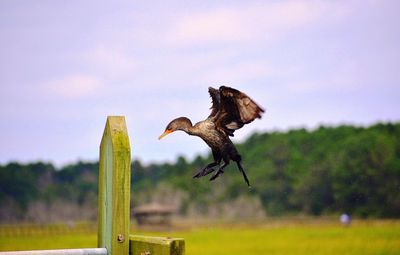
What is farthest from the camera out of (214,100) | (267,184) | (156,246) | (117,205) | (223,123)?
(267,184)

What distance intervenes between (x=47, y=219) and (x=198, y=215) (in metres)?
16.5

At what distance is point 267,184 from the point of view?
269ft

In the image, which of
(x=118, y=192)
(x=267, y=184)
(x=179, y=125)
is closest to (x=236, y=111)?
(x=179, y=125)

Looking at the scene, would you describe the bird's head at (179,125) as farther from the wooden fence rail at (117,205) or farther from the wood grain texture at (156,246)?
the wood grain texture at (156,246)

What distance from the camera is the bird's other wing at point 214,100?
3.12 meters

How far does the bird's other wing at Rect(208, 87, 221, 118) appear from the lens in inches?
123

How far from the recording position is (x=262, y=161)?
90.2 m

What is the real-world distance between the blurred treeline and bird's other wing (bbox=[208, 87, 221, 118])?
209 feet

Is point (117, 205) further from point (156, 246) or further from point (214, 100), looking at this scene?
point (214, 100)

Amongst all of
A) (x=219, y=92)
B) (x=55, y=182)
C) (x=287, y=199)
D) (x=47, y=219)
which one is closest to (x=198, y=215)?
(x=287, y=199)

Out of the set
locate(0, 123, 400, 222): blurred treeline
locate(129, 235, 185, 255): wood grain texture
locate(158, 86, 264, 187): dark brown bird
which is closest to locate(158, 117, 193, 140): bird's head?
locate(158, 86, 264, 187): dark brown bird

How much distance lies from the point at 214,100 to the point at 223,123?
0.52 feet

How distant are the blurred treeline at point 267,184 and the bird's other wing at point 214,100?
209 ft

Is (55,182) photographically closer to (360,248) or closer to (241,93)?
(360,248)
